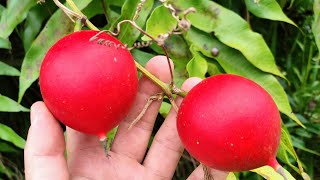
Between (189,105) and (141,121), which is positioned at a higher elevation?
(189,105)

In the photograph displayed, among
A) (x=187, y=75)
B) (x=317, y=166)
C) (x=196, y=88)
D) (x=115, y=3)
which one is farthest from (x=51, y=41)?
(x=317, y=166)

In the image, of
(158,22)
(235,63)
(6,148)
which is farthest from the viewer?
(6,148)

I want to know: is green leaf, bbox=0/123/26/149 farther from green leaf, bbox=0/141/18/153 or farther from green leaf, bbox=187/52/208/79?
green leaf, bbox=187/52/208/79

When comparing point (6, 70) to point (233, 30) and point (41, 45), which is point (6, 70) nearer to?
point (41, 45)

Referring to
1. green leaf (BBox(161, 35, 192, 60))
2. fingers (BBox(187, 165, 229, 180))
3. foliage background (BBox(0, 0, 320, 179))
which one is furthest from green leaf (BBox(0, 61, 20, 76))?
fingers (BBox(187, 165, 229, 180))

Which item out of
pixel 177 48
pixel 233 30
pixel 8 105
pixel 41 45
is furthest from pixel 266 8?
pixel 8 105

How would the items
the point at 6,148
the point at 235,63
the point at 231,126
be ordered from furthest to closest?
the point at 6,148 < the point at 235,63 < the point at 231,126

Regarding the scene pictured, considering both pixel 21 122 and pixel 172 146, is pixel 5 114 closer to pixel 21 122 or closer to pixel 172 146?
pixel 21 122

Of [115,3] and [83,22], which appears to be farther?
[115,3]
